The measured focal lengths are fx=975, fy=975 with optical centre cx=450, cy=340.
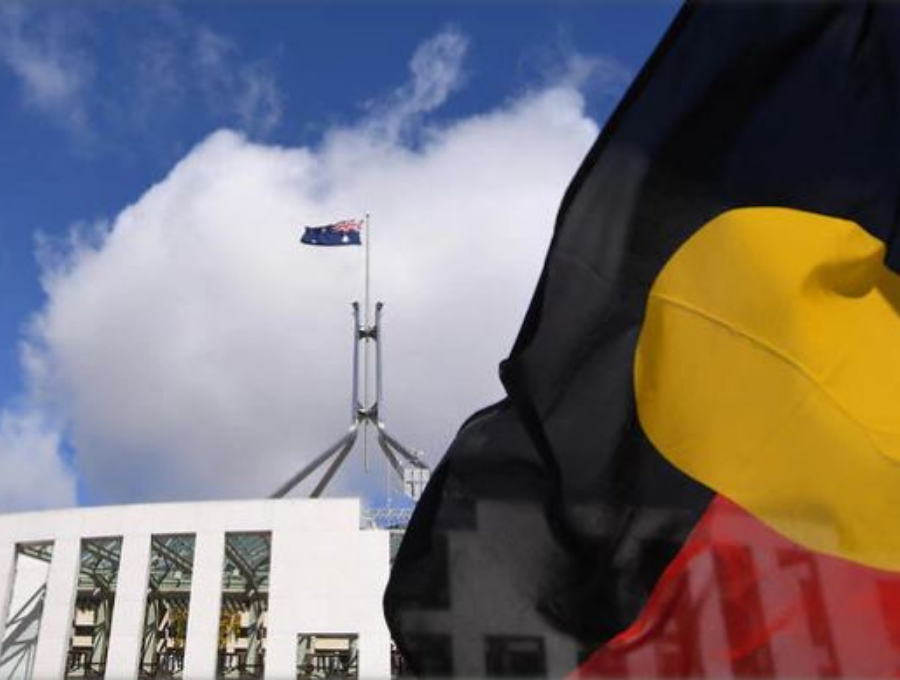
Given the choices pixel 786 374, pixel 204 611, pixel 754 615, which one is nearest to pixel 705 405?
pixel 786 374

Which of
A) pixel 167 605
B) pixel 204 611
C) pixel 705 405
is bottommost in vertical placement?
pixel 705 405

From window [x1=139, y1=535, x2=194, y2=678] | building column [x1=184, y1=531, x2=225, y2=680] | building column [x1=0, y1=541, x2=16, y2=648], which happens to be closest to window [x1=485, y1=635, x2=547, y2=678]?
building column [x1=184, y1=531, x2=225, y2=680]

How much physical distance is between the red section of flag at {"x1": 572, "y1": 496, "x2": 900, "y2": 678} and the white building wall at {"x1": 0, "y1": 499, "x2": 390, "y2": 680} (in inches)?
981

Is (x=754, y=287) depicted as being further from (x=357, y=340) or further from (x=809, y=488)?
(x=357, y=340)

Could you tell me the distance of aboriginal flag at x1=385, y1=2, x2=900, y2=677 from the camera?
381 cm

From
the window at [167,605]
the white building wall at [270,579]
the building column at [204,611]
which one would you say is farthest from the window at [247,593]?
the window at [167,605]

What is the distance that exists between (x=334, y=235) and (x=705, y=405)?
154 ft

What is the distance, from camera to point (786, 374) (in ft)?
13.2

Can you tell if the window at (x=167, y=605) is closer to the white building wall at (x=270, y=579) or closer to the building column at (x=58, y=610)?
the white building wall at (x=270, y=579)

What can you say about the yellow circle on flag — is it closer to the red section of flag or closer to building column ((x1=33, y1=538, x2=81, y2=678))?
the red section of flag

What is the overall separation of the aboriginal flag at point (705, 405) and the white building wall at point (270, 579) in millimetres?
24808

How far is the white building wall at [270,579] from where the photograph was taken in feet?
92.3

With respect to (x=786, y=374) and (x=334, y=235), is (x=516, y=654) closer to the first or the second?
(x=786, y=374)

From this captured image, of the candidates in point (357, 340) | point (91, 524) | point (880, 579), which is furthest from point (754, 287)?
point (357, 340)
